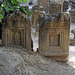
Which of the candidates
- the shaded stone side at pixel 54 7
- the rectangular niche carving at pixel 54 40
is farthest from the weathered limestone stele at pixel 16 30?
the shaded stone side at pixel 54 7

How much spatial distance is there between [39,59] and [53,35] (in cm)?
81

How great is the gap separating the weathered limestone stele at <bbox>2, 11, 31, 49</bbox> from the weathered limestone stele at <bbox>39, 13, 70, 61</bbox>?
1.23 ft

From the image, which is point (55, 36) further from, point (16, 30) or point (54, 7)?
point (54, 7)

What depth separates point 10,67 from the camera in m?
2.95

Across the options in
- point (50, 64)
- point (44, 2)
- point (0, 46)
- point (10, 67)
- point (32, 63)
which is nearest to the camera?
point (10, 67)

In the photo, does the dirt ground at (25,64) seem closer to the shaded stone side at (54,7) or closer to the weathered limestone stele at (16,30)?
the weathered limestone stele at (16,30)

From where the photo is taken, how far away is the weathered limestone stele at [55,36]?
410 centimetres

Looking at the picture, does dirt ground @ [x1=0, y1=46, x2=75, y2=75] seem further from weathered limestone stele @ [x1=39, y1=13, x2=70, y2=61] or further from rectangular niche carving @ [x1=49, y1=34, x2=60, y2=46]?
rectangular niche carving @ [x1=49, y1=34, x2=60, y2=46]

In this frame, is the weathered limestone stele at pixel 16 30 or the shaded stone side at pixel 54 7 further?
the shaded stone side at pixel 54 7

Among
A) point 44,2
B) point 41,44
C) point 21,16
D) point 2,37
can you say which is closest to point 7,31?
point 2,37

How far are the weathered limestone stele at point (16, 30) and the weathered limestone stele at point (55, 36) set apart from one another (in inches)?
14.7

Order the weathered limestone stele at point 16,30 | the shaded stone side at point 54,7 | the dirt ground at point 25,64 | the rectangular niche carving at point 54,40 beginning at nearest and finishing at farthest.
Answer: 1. the dirt ground at point 25,64
2. the weathered limestone stele at point 16,30
3. the rectangular niche carving at point 54,40
4. the shaded stone side at point 54,7

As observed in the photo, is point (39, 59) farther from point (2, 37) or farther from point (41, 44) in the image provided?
point (2, 37)

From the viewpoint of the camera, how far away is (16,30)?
4145mm
